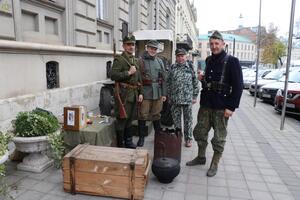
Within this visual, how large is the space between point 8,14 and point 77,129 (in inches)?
90.3

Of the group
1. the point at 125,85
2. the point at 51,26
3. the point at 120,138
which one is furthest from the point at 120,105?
the point at 51,26

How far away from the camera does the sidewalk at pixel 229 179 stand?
11.5 feet

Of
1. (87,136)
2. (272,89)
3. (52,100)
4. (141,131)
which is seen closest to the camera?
(87,136)

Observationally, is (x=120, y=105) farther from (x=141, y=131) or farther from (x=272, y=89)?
(x=272, y=89)

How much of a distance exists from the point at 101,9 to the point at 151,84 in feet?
17.5

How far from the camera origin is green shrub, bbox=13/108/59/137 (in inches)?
147

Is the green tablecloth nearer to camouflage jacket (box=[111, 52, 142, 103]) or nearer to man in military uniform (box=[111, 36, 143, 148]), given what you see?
man in military uniform (box=[111, 36, 143, 148])

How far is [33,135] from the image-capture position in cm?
375

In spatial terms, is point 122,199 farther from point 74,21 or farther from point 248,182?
point 74,21

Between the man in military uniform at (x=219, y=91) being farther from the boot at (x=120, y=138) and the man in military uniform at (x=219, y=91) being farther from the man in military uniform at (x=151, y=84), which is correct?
the boot at (x=120, y=138)

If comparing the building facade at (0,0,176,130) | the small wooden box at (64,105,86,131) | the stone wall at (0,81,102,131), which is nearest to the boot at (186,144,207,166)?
the small wooden box at (64,105,86,131)

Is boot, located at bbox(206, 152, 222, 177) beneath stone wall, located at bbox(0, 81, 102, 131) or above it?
beneath

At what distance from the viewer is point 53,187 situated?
11.7ft

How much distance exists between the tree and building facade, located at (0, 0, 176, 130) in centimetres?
4316
